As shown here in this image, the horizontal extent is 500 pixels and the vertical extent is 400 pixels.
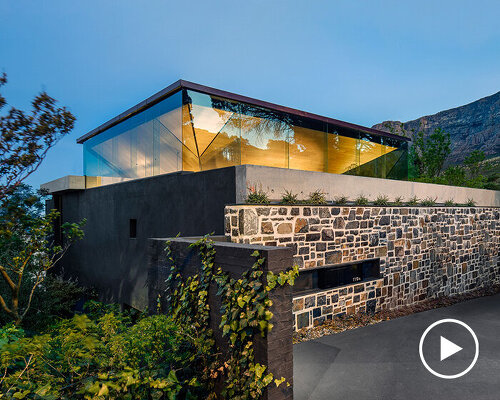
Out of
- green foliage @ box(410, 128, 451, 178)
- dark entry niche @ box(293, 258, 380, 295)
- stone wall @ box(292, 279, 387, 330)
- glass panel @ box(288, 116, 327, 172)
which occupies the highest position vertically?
green foliage @ box(410, 128, 451, 178)

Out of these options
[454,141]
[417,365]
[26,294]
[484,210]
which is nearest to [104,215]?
[26,294]

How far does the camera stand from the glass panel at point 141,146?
7922mm

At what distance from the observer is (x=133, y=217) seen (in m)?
9.64

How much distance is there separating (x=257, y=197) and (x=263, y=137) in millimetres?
2531

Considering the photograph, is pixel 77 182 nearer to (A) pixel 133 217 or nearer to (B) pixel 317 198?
(A) pixel 133 217

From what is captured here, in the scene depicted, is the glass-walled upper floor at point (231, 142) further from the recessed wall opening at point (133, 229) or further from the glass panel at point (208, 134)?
the recessed wall opening at point (133, 229)

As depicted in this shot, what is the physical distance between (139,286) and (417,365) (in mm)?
7377

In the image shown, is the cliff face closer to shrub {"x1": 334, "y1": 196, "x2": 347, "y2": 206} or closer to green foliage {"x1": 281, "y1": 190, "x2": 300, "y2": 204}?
shrub {"x1": 334, "y1": 196, "x2": 347, "y2": 206}

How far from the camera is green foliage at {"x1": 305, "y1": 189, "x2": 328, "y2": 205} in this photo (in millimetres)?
6496

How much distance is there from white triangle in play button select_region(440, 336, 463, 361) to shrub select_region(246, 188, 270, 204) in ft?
12.5

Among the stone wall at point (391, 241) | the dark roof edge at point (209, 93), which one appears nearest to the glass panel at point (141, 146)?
the dark roof edge at point (209, 93)

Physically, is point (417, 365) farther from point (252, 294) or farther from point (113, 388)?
point (113, 388)

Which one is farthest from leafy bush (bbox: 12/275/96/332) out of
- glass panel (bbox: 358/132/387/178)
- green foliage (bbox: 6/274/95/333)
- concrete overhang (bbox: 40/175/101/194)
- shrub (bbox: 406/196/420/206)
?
shrub (bbox: 406/196/420/206)

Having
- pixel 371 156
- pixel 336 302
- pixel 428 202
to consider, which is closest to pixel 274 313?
pixel 336 302
